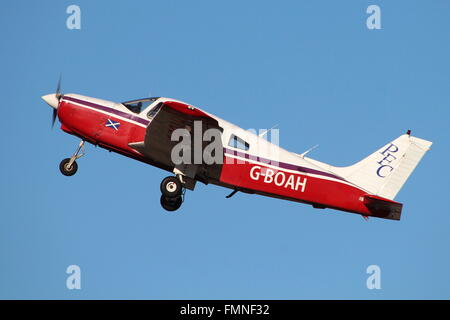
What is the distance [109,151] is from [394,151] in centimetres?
737

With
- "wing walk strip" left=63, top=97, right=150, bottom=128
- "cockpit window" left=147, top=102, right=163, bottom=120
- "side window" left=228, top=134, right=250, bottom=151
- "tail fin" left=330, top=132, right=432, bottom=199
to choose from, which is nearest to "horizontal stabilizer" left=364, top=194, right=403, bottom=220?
"tail fin" left=330, top=132, right=432, bottom=199

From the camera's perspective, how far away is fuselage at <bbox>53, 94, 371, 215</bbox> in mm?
18609

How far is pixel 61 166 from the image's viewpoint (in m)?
19.5

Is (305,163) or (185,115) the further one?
(305,163)

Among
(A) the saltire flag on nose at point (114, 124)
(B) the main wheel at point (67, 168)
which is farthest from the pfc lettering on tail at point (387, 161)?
(B) the main wheel at point (67, 168)

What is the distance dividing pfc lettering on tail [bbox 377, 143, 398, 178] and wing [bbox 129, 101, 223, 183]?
165 inches

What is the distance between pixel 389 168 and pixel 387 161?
20 cm

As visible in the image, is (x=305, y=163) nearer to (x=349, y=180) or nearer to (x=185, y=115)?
(x=349, y=180)

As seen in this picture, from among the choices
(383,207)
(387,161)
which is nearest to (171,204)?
(383,207)

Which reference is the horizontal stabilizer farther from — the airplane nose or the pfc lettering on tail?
the airplane nose

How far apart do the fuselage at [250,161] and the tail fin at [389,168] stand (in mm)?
339

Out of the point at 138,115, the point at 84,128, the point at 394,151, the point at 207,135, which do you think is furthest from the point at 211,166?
the point at 394,151
